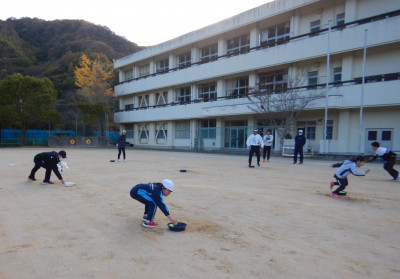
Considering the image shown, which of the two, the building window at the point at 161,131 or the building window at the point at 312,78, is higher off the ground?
the building window at the point at 312,78

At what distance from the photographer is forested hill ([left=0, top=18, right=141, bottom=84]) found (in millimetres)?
53469

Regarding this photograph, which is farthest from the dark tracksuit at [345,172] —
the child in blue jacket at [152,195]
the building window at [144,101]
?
the building window at [144,101]

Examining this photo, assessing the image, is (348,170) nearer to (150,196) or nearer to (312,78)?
(150,196)

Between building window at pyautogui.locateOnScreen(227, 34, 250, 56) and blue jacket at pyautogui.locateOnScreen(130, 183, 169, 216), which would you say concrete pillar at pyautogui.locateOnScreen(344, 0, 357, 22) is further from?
blue jacket at pyautogui.locateOnScreen(130, 183, 169, 216)

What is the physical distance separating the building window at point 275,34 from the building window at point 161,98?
1454 centimetres

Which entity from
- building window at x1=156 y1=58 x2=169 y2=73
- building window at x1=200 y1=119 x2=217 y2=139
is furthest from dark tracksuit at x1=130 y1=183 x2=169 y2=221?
building window at x1=156 y1=58 x2=169 y2=73

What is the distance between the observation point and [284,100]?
63.3 ft

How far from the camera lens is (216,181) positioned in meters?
8.43

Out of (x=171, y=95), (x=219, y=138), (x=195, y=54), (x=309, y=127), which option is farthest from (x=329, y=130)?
(x=171, y=95)

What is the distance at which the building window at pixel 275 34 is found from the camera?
2264 centimetres

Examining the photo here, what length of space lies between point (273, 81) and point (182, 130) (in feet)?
42.5

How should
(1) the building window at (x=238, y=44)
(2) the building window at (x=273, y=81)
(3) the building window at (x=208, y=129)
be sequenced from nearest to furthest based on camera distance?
(2) the building window at (x=273, y=81), (1) the building window at (x=238, y=44), (3) the building window at (x=208, y=129)

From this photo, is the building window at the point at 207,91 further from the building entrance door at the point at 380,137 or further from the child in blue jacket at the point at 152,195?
the child in blue jacket at the point at 152,195

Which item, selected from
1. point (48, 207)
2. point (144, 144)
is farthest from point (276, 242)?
point (144, 144)
